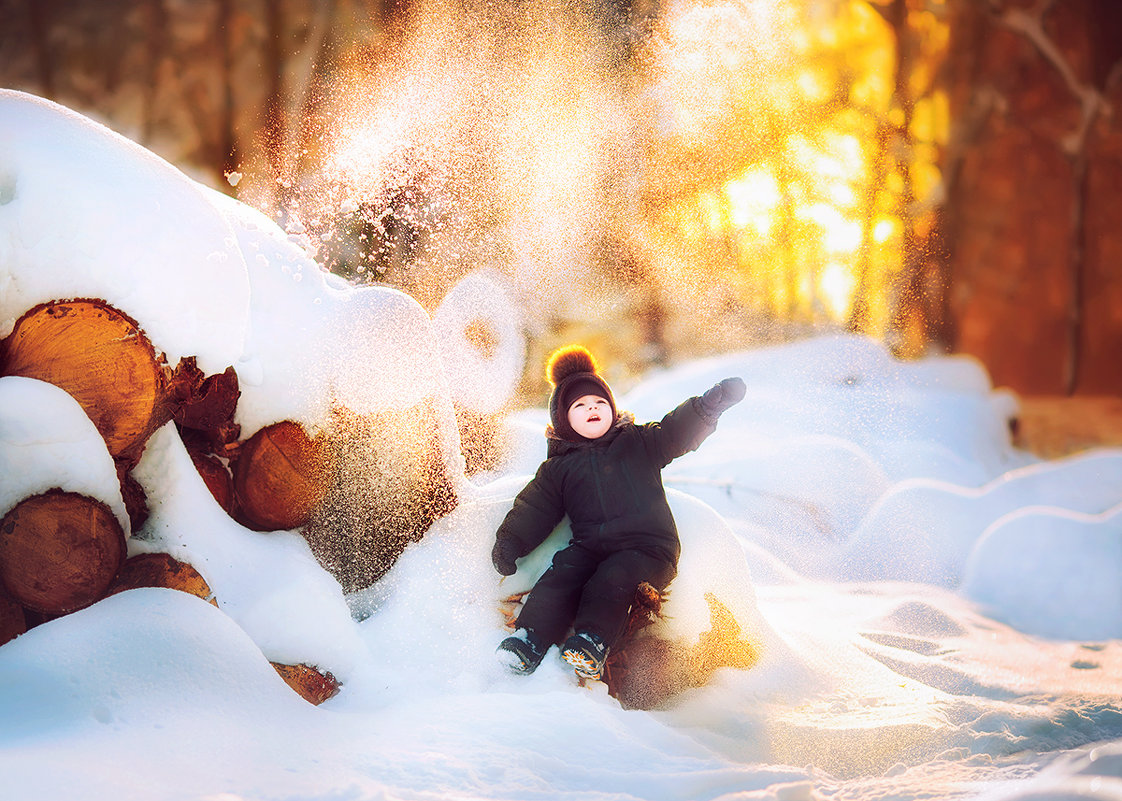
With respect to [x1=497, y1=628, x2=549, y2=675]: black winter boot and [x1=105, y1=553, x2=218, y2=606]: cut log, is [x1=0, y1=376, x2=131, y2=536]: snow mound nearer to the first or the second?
[x1=105, y1=553, x2=218, y2=606]: cut log

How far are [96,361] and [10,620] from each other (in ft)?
1.66

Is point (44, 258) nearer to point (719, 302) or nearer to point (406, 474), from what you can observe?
point (406, 474)

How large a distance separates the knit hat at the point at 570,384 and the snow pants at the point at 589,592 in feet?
1.21

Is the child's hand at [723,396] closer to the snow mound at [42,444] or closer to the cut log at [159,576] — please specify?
the cut log at [159,576]

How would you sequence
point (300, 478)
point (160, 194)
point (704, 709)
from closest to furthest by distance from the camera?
1. point (160, 194)
2. point (704, 709)
3. point (300, 478)

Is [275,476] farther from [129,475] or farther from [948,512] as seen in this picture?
[948,512]

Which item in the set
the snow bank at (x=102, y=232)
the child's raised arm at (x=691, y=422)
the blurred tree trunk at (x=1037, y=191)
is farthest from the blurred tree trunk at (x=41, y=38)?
the blurred tree trunk at (x=1037, y=191)

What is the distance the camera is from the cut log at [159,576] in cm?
157

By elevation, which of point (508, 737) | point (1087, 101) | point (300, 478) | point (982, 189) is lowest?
point (508, 737)

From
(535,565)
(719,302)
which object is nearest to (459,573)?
(535,565)

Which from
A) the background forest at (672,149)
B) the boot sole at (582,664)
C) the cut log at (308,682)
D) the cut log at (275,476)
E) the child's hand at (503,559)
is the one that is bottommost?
the cut log at (308,682)

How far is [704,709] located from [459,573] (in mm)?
694

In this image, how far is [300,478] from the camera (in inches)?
A: 78.5

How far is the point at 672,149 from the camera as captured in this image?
21.7ft
